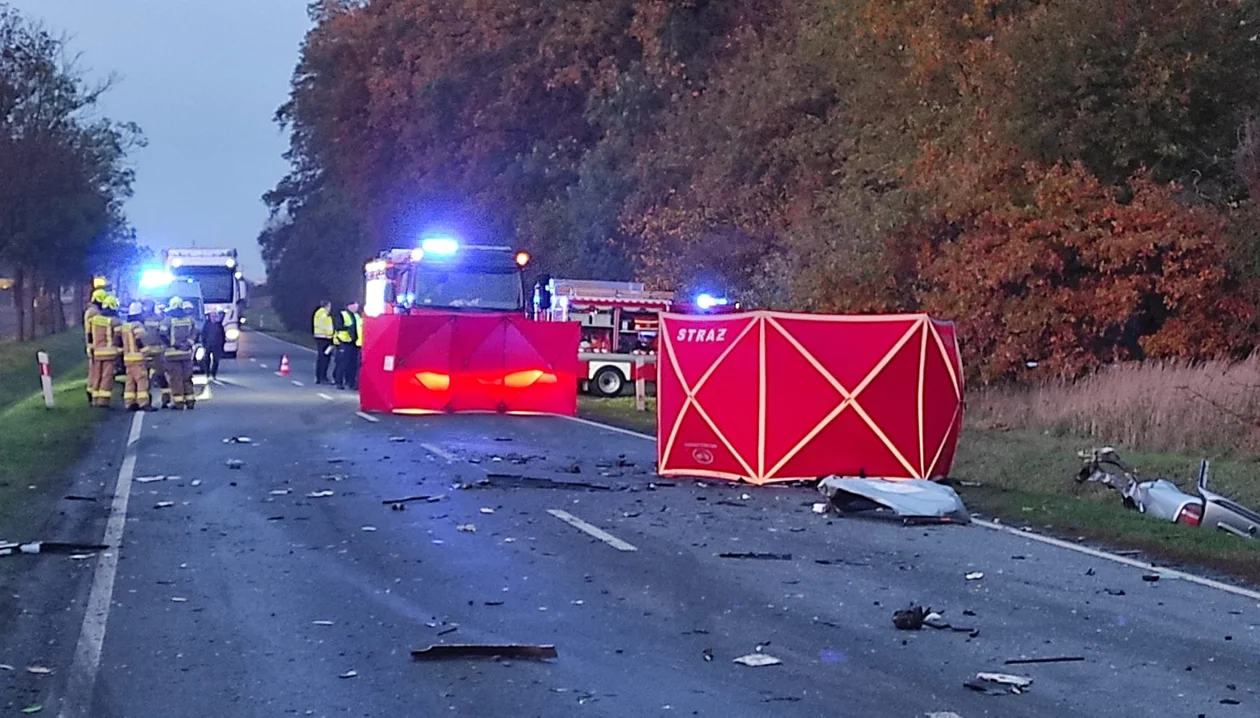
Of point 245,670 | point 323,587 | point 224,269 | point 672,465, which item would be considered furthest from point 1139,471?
point 224,269

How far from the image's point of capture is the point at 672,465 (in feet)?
56.4

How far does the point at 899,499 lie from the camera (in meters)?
14.0

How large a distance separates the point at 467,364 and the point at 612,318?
972 cm

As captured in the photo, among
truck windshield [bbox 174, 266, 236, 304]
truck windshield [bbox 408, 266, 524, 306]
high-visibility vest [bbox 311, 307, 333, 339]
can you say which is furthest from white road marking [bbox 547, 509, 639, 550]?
truck windshield [bbox 174, 266, 236, 304]

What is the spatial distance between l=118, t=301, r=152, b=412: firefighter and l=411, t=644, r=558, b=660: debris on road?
56.0 ft

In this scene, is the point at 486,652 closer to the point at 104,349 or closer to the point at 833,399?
the point at 833,399

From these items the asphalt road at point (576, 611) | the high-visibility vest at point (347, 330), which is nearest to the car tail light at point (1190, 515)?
the asphalt road at point (576, 611)

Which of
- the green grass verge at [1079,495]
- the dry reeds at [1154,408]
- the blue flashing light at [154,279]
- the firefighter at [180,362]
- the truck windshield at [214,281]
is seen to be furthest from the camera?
the truck windshield at [214,281]

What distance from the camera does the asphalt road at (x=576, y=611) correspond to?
7574mm

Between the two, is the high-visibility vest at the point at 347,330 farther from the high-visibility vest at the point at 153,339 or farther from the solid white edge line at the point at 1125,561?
the solid white edge line at the point at 1125,561

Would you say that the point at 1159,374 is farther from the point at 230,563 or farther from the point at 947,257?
the point at 230,563

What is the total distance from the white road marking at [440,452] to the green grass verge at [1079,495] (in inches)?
184

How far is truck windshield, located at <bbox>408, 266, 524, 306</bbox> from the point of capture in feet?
99.7

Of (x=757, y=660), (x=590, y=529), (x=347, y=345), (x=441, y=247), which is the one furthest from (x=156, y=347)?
(x=757, y=660)
